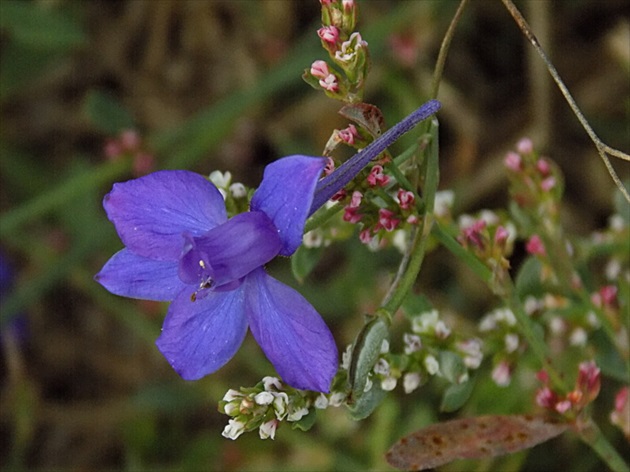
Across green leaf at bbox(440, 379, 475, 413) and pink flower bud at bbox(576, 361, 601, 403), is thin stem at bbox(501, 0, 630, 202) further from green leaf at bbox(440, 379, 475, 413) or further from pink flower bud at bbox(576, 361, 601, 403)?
green leaf at bbox(440, 379, 475, 413)

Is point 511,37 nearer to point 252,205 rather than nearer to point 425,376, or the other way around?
point 425,376

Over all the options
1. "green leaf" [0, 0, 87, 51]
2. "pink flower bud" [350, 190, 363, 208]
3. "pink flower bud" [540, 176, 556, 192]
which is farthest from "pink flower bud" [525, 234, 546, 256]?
"green leaf" [0, 0, 87, 51]

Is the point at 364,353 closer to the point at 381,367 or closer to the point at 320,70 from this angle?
the point at 381,367

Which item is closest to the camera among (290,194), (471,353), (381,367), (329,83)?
(290,194)

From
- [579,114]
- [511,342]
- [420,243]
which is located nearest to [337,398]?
[420,243]

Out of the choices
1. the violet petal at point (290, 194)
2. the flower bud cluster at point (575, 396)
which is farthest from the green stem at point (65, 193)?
the flower bud cluster at point (575, 396)

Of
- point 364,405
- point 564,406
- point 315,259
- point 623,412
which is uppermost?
point 315,259
